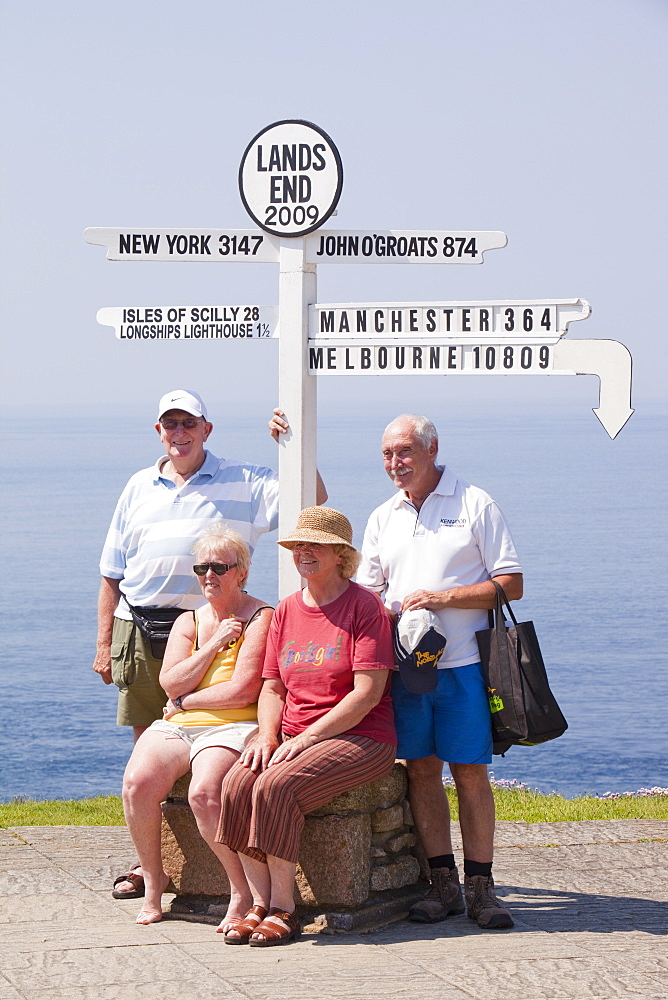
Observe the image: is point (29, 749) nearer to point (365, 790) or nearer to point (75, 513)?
point (365, 790)

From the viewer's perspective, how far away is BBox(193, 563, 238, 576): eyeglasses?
17.9ft

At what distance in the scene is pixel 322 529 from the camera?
209 inches

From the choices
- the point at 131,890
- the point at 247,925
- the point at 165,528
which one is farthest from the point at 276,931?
the point at 165,528

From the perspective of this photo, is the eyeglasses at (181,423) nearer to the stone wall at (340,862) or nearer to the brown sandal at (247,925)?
the stone wall at (340,862)

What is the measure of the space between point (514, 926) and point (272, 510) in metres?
1.91

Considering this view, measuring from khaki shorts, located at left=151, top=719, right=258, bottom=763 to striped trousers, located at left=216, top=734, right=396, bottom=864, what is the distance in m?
0.15

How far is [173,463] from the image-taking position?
598 cm

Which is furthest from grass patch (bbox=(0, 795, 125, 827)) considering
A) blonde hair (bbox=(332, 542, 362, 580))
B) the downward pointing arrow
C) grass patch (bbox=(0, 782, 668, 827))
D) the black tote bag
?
the downward pointing arrow

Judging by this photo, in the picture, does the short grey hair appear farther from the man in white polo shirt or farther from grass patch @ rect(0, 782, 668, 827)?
grass patch @ rect(0, 782, 668, 827)

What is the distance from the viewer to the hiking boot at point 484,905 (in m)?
5.30

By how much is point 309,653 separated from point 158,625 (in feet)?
2.85

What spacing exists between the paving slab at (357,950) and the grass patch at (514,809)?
122 cm

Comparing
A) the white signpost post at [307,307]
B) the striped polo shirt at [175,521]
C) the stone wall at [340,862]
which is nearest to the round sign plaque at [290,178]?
the white signpost post at [307,307]

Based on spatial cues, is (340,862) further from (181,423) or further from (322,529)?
(181,423)
